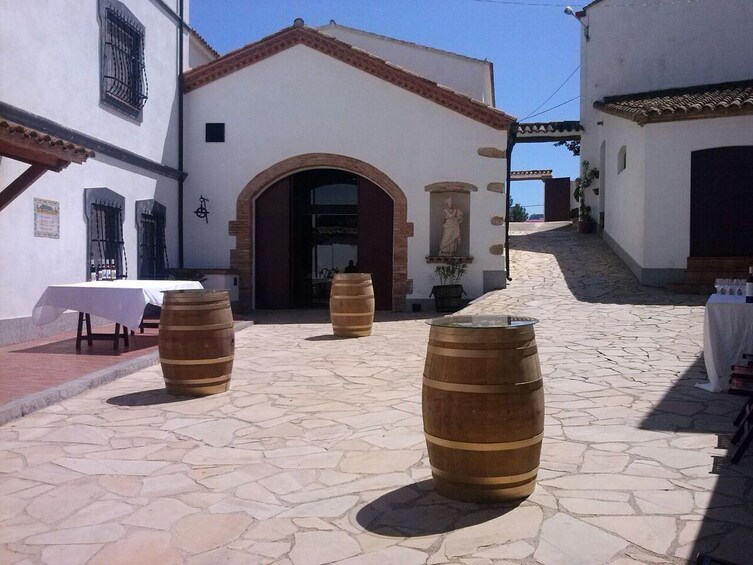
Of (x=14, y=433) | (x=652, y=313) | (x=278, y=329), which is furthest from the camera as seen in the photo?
(x=278, y=329)

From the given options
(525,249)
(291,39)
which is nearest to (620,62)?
(525,249)

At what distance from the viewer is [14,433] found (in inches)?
198

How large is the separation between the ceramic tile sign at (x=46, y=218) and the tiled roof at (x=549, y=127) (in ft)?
60.9

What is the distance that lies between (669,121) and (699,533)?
39.5 feet

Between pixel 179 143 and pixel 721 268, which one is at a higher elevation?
pixel 179 143

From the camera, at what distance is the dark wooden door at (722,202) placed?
13.2 meters

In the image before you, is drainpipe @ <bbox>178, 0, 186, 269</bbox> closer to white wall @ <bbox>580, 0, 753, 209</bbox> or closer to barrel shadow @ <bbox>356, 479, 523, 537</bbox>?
barrel shadow @ <bbox>356, 479, 523, 537</bbox>

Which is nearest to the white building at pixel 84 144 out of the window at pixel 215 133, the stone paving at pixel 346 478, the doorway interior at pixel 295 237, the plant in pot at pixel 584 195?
the window at pixel 215 133

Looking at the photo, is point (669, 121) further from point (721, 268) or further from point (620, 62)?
point (620, 62)

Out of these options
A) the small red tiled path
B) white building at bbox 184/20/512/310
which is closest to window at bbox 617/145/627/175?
white building at bbox 184/20/512/310

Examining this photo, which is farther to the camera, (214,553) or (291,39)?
(291,39)

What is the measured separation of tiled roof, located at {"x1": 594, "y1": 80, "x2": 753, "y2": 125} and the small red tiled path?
1038cm

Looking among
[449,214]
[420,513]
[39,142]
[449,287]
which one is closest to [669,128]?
[449,214]

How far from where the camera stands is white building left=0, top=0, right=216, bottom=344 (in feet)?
28.9
